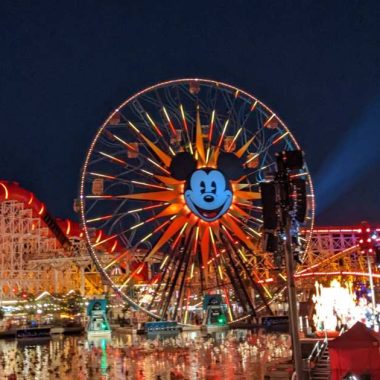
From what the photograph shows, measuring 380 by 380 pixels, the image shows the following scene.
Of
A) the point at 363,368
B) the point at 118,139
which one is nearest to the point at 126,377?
the point at 363,368

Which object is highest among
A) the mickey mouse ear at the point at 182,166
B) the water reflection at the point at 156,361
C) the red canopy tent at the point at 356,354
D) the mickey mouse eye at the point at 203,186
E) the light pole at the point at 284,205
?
the mickey mouse ear at the point at 182,166

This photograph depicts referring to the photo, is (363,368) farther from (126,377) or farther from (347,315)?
(347,315)

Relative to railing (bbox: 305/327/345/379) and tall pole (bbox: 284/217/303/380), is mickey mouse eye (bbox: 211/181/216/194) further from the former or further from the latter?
tall pole (bbox: 284/217/303/380)

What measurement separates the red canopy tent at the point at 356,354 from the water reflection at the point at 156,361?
591 centimetres

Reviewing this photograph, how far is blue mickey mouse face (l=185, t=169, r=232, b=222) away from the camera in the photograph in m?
39.8

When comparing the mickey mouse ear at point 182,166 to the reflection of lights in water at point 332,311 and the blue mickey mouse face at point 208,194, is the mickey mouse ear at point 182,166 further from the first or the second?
the reflection of lights in water at point 332,311

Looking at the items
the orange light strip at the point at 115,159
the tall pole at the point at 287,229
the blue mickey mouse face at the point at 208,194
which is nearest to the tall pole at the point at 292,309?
the tall pole at the point at 287,229

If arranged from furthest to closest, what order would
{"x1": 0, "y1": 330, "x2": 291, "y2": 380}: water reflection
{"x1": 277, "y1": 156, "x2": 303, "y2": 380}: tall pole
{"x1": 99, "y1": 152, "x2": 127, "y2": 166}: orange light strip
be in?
{"x1": 99, "y1": 152, "x2": 127, "y2": 166}: orange light strip, {"x1": 0, "y1": 330, "x2": 291, "y2": 380}: water reflection, {"x1": 277, "y1": 156, "x2": 303, "y2": 380}: tall pole

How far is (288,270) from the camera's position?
10.2m

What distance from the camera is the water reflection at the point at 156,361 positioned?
20672mm

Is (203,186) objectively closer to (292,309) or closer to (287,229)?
(287,229)

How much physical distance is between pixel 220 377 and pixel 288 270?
10271mm

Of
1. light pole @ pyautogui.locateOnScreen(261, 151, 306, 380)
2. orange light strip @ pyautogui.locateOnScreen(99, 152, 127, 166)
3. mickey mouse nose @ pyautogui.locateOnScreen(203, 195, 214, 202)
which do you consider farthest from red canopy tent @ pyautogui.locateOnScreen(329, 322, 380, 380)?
orange light strip @ pyautogui.locateOnScreen(99, 152, 127, 166)

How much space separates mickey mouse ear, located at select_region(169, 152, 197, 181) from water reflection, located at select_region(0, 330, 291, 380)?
11137 mm
